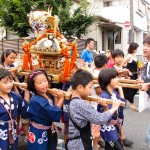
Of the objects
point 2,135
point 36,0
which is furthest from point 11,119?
point 36,0

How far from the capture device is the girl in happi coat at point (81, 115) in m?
2.31

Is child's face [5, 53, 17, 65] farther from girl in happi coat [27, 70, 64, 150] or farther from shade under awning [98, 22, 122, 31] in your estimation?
shade under awning [98, 22, 122, 31]

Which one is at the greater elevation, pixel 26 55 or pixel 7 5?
pixel 7 5

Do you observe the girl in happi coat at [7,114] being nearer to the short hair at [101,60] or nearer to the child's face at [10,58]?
the child's face at [10,58]

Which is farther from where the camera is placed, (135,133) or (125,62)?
(125,62)

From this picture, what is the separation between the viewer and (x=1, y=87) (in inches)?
104

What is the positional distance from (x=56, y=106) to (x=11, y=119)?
0.49 meters

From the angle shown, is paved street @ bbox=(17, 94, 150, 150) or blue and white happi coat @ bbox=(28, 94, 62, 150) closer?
blue and white happi coat @ bbox=(28, 94, 62, 150)

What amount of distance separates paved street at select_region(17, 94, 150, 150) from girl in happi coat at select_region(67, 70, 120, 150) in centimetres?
161

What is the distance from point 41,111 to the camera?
8.51 feet

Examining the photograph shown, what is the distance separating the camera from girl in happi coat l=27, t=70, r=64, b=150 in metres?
2.56

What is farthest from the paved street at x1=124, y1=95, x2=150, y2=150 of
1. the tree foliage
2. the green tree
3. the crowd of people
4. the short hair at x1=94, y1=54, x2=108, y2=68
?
the green tree

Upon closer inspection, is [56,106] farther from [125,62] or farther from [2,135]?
[125,62]

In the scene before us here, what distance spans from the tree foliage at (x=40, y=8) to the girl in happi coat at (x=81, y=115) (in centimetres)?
1078
